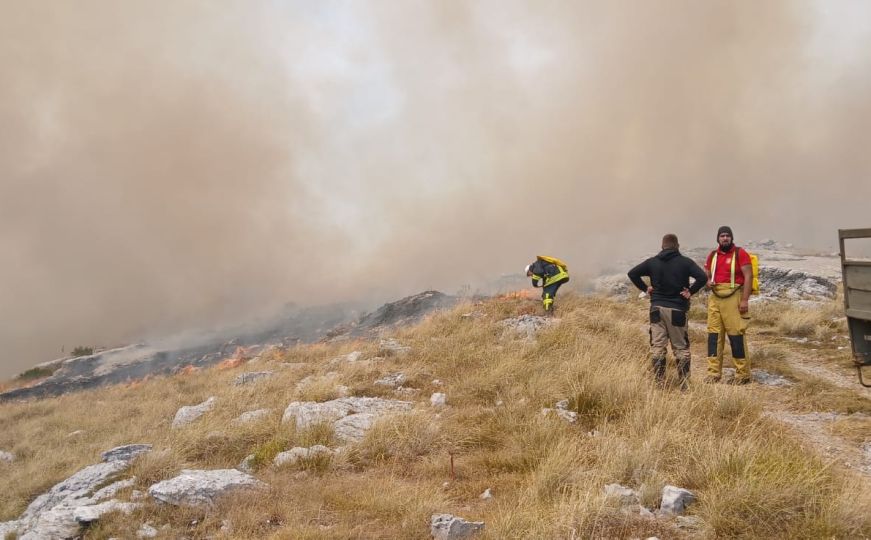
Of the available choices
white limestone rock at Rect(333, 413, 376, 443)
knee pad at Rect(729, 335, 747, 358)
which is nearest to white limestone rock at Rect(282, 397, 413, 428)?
white limestone rock at Rect(333, 413, 376, 443)

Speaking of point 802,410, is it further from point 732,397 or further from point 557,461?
point 557,461

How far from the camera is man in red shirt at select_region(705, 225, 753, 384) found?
6.40 meters

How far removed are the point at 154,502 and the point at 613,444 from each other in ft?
12.1

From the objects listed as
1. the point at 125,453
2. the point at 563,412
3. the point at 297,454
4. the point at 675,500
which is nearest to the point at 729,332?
the point at 563,412

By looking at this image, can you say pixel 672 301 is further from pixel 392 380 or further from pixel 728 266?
pixel 392 380

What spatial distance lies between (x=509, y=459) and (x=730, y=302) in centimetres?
436

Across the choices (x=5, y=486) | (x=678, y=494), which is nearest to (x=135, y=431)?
(x=5, y=486)

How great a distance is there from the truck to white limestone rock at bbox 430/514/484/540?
3.88 meters

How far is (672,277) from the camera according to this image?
625 cm

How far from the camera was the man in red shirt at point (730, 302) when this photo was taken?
21.0 ft

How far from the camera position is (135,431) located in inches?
287

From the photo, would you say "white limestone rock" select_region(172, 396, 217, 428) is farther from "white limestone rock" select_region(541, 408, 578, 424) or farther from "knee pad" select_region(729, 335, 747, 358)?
"knee pad" select_region(729, 335, 747, 358)

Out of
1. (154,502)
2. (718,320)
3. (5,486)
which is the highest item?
(718,320)

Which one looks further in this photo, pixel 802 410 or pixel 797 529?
pixel 802 410
